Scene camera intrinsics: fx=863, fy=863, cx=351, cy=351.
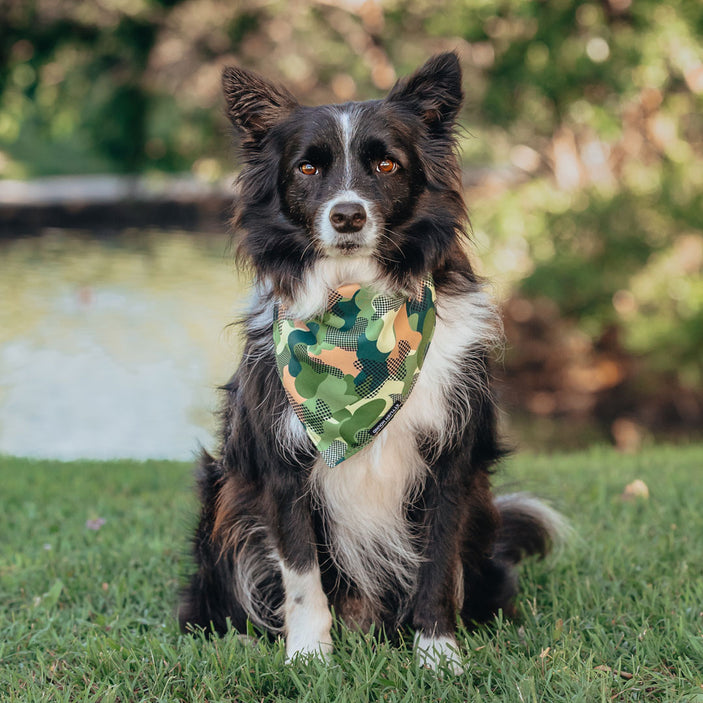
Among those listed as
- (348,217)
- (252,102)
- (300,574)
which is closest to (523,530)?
(300,574)

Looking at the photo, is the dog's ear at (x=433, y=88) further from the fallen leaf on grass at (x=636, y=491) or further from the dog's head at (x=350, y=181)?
the fallen leaf on grass at (x=636, y=491)

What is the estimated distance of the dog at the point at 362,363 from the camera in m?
2.91

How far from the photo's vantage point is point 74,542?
14.0 ft

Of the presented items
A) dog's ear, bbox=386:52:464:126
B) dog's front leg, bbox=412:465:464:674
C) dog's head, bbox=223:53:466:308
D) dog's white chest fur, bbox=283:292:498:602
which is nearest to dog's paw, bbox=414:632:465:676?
dog's front leg, bbox=412:465:464:674

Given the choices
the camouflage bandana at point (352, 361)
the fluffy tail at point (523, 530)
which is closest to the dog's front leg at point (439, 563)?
the camouflage bandana at point (352, 361)

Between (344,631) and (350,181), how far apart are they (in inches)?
60.9

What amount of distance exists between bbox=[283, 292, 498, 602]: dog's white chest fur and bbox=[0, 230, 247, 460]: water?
0.71m

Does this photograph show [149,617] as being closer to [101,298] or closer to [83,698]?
[83,698]

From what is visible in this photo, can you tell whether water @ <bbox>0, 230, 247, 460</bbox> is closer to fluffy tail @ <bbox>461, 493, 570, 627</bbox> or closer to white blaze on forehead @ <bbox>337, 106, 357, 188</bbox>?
white blaze on forehead @ <bbox>337, 106, 357, 188</bbox>

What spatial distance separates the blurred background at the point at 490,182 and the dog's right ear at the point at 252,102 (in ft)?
17.1

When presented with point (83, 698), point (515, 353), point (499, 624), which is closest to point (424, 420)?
point (499, 624)

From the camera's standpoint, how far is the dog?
115 inches

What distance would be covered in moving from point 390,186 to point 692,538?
2291 mm

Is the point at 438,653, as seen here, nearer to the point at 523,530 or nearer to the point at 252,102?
the point at 523,530
